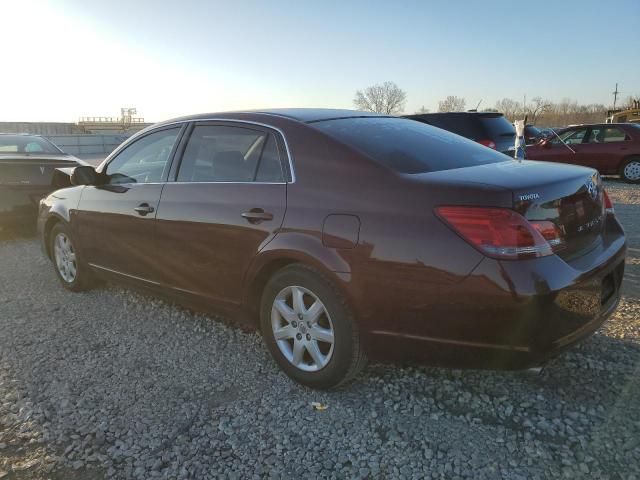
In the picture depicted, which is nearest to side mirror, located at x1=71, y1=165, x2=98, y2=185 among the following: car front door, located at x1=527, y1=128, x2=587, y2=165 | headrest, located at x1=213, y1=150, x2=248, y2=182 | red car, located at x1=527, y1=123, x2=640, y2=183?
headrest, located at x1=213, y1=150, x2=248, y2=182

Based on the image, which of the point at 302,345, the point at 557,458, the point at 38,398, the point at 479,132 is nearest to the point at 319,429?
the point at 302,345

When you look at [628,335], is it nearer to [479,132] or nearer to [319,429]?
[319,429]

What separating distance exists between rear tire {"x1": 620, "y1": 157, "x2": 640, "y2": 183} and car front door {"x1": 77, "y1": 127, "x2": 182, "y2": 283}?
1157 cm

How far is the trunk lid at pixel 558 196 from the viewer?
2365mm

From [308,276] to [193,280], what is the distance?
1054 mm

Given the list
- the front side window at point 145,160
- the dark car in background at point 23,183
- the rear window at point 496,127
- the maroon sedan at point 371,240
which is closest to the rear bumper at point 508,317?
the maroon sedan at point 371,240

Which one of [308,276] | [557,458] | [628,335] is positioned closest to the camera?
[557,458]

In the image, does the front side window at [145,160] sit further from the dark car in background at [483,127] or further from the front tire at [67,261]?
the dark car in background at [483,127]

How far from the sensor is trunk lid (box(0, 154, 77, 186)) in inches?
268

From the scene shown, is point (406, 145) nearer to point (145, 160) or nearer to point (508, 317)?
point (508, 317)

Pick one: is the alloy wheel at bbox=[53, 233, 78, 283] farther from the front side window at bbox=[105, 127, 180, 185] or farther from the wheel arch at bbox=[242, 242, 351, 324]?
the wheel arch at bbox=[242, 242, 351, 324]

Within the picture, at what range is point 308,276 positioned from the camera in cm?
281

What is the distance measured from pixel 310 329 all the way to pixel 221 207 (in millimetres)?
957

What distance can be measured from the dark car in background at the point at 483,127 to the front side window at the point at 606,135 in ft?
13.6
